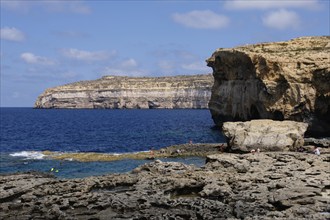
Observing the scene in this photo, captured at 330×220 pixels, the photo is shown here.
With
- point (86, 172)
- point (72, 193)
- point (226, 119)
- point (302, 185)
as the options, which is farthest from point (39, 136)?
point (302, 185)

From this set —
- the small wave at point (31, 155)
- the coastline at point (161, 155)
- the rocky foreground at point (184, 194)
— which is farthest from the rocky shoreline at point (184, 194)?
the small wave at point (31, 155)

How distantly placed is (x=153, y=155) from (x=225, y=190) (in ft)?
98.0

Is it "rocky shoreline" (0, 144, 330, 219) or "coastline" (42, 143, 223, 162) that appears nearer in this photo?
"rocky shoreline" (0, 144, 330, 219)

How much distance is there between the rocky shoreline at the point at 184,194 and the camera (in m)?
24.2

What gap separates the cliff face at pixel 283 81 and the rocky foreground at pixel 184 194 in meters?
34.7

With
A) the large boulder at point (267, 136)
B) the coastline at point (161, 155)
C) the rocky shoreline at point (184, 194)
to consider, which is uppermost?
the large boulder at point (267, 136)

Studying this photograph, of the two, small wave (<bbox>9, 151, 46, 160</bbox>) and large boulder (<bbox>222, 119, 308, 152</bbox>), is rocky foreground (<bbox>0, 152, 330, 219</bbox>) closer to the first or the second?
large boulder (<bbox>222, 119, 308, 152</bbox>)

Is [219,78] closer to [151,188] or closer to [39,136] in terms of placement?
[39,136]

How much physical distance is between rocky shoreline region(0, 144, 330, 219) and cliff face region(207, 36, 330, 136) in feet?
113

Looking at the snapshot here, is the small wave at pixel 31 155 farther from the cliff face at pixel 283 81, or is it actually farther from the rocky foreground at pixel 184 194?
the cliff face at pixel 283 81

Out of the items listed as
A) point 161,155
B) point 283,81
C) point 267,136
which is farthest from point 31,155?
point 283,81

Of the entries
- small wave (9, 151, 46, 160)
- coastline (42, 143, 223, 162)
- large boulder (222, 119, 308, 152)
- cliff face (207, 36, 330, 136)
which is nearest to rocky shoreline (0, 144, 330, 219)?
large boulder (222, 119, 308, 152)

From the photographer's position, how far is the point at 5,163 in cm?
5391

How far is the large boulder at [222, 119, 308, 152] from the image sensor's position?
49.4m
